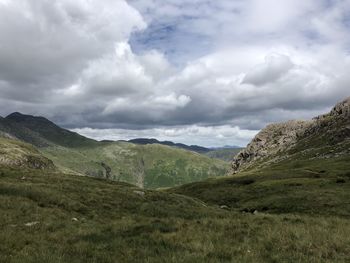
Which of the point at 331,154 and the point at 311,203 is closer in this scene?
the point at 311,203

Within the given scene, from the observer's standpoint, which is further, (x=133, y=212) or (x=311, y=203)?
(x=311, y=203)

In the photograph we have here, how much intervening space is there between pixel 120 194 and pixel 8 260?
32.3 m

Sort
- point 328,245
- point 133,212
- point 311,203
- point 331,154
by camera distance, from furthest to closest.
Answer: point 331,154 → point 311,203 → point 133,212 → point 328,245

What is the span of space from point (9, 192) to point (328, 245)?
2841 cm

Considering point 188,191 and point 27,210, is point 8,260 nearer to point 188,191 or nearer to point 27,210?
point 27,210

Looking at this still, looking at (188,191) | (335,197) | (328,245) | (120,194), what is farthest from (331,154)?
(328,245)

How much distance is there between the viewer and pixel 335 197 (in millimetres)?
53562

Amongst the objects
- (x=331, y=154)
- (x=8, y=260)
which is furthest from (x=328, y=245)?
(x=331, y=154)

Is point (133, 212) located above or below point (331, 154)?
below

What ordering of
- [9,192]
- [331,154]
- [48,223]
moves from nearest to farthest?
[48,223] < [9,192] < [331,154]

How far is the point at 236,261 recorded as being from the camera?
12.2m

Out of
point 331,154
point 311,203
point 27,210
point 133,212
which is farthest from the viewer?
point 331,154

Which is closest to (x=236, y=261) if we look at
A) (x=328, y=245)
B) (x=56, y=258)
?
(x=328, y=245)

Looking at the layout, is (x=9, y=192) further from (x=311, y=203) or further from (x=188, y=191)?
(x=188, y=191)
